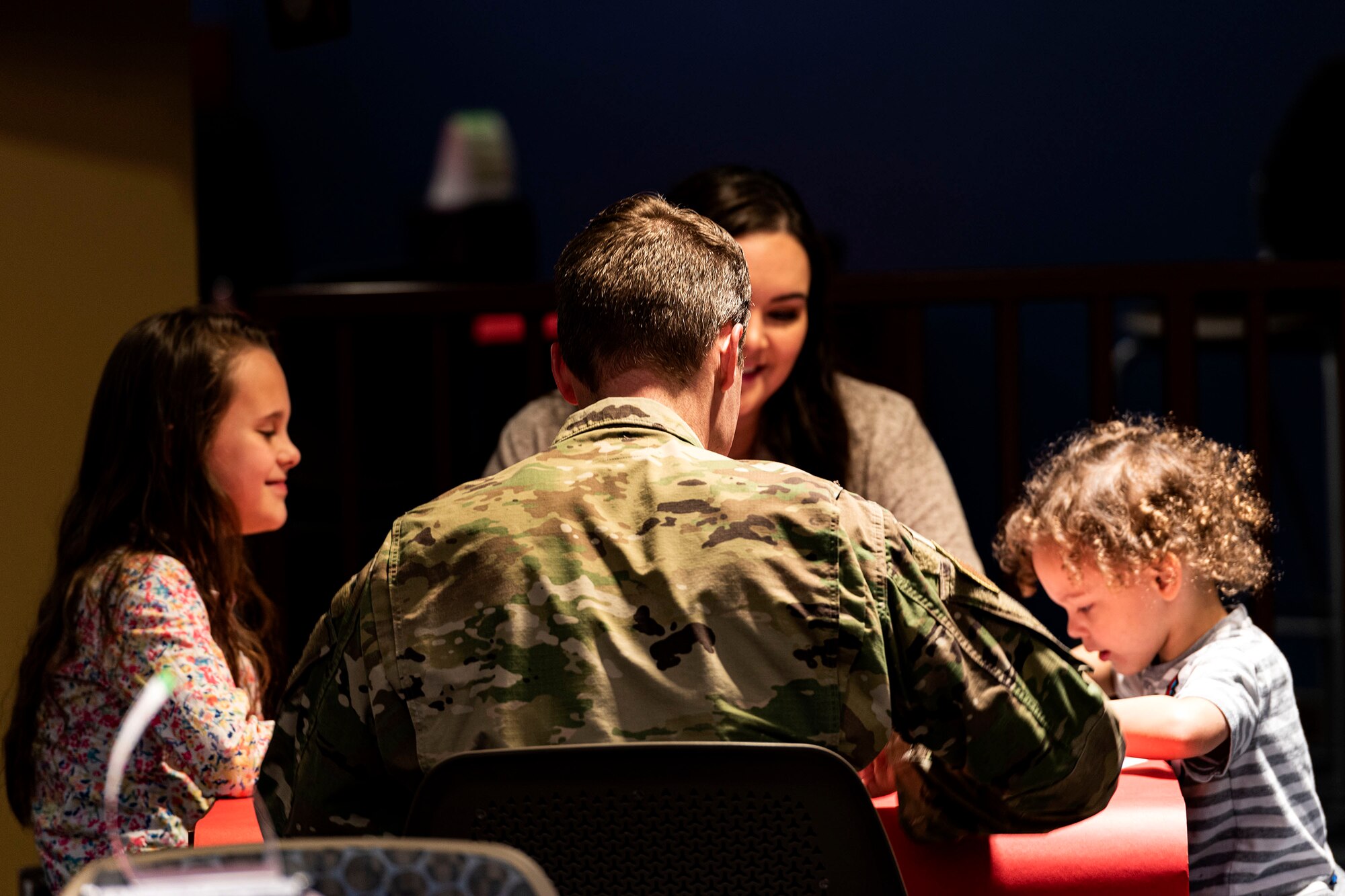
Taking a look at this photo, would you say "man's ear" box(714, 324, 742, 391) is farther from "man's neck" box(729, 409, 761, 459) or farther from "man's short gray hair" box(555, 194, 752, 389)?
"man's neck" box(729, 409, 761, 459)

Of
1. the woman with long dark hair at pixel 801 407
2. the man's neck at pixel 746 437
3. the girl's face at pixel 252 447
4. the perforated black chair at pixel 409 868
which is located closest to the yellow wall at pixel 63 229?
the girl's face at pixel 252 447

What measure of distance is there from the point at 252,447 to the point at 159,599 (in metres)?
0.35

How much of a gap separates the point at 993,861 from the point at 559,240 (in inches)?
147

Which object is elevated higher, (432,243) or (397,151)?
(397,151)

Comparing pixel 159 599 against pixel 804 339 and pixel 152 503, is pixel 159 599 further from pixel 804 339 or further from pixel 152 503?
pixel 804 339

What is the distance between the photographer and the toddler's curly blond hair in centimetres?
189

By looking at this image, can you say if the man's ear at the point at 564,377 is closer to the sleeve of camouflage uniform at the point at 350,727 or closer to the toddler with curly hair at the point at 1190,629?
the sleeve of camouflage uniform at the point at 350,727

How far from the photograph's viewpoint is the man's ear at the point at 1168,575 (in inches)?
74.4

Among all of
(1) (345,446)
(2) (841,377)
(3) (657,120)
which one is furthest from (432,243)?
(2) (841,377)

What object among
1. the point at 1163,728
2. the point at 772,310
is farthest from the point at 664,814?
the point at 772,310

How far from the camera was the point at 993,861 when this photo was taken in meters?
1.38

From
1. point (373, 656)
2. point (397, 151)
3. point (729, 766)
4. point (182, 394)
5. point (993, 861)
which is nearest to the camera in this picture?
point (729, 766)

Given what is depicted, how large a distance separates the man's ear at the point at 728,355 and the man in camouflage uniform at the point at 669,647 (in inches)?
6.7

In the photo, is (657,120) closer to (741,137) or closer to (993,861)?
(741,137)
